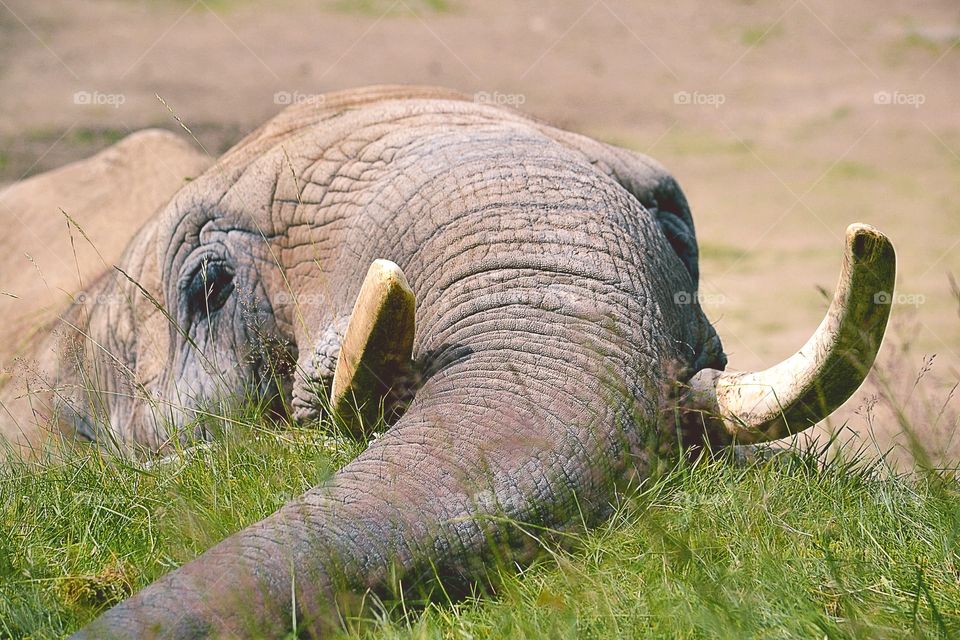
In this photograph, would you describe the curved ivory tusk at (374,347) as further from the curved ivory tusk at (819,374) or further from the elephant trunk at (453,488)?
the curved ivory tusk at (819,374)

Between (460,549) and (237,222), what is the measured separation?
2.30 metres

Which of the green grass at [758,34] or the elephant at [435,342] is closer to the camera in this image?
the elephant at [435,342]

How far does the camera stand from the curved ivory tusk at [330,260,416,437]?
3.32 metres

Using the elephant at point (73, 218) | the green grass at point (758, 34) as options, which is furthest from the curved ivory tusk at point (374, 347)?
the green grass at point (758, 34)

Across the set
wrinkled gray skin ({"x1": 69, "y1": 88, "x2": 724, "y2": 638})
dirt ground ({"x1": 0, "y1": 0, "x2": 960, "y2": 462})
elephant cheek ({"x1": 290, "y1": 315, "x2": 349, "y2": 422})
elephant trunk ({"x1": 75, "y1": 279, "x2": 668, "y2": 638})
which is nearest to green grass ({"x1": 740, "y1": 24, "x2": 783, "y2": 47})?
dirt ground ({"x1": 0, "y1": 0, "x2": 960, "y2": 462})

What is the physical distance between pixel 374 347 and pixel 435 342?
0.28 meters

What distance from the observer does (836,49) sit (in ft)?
63.0

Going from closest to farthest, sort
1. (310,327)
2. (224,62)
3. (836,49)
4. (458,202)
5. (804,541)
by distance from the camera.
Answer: (804,541), (458,202), (310,327), (224,62), (836,49)

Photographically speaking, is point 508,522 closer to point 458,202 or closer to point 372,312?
point 372,312

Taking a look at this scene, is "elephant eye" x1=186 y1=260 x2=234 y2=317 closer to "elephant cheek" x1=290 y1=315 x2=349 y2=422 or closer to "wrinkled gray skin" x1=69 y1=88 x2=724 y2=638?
"wrinkled gray skin" x1=69 y1=88 x2=724 y2=638

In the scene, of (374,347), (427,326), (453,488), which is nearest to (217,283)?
(427,326)

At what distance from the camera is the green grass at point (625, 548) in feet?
8.87

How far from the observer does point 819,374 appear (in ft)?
11.0

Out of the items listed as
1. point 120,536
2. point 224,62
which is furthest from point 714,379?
point 224,62
